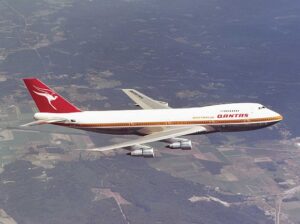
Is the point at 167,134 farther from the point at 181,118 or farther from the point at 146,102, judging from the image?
the point at 146,102

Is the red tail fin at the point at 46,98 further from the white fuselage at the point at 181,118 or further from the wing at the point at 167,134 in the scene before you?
the wing at the point at 167,134

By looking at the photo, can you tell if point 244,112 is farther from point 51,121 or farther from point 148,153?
point 51,121

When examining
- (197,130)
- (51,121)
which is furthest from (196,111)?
(51,121)

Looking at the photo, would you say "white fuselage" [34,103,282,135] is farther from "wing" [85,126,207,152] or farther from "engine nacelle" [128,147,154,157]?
"engine nacelle" [128,147,154,157]

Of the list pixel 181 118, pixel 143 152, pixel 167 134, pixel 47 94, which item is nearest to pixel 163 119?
pixel 181 118

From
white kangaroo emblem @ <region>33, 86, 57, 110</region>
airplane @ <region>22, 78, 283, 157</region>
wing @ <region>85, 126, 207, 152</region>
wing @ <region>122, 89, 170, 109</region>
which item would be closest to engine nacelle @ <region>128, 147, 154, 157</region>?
wing @ <region>85, 126, 207, 152</region>

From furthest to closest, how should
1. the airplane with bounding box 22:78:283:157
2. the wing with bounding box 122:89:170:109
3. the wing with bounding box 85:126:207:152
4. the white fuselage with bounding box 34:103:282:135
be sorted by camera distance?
the wing with bounding box 122:89:170:109
the white fuselage with bounding box 34:103:282:135
the airplane with bounding box 22:78:283:157
the wing with bounding box 85:126:207:152
